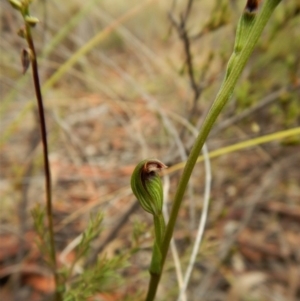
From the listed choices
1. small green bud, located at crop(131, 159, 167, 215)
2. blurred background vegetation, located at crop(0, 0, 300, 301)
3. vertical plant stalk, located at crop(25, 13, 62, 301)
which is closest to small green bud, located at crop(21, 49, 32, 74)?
vertical plant stalk, located at crop(25, 13, 62, 301)

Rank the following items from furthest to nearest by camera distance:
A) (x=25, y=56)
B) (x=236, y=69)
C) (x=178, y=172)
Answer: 1. (x=178, y=172)
2. (x=25, y=56)
3. (x=236, y=69)

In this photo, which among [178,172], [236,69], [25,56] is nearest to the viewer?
[236,69]

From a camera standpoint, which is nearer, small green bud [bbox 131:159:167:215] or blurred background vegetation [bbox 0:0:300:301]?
small green bud [bbox 131:159:167:215]

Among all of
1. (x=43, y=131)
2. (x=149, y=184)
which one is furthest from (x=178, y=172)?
(x=149, y=184)

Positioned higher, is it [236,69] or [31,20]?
[31,20]

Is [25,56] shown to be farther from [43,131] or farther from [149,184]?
[149,184]

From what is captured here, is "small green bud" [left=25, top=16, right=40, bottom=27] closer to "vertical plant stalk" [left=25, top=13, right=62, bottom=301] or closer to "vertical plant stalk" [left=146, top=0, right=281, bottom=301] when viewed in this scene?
"vertical plant stalk" [left=25, top=13, right=62, bottom=301]

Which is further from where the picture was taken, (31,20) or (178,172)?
(178,172)

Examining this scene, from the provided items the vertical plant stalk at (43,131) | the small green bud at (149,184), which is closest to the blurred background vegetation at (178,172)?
the vertical plant stalk at (43,131)
